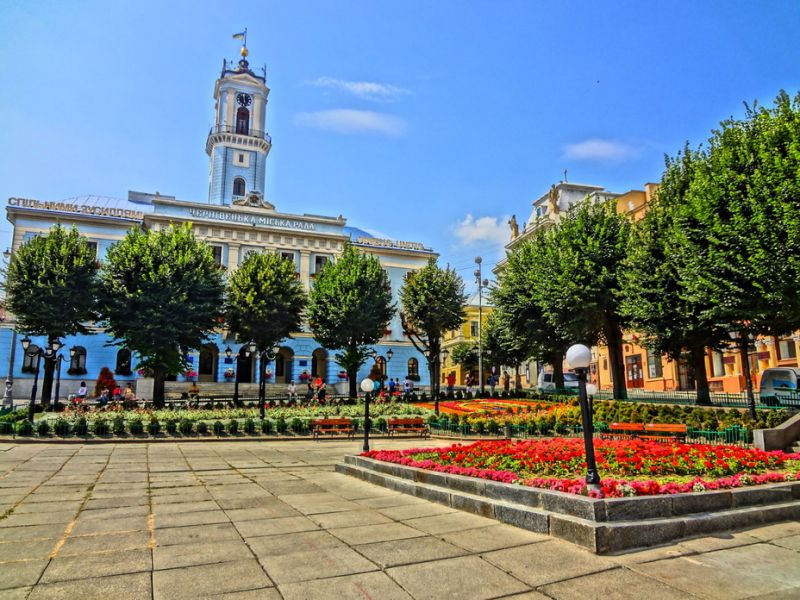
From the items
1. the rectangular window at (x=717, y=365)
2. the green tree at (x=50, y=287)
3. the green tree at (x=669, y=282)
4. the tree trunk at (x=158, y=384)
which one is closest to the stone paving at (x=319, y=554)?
the green tree at (x=669, y=282)

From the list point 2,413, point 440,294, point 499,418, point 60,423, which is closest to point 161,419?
point 60,423

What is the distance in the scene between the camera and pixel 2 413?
883 inches

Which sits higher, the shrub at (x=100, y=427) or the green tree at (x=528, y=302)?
the green tree at (x=528, y=302)

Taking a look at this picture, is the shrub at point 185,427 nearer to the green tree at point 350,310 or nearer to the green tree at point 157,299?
the green tree at point 157,299

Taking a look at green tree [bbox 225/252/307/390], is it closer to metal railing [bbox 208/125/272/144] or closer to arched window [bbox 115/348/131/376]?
arched window [bbox 115/348/131/376]

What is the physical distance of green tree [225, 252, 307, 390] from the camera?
34.5 metres

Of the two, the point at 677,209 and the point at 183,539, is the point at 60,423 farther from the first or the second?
the point at 677,209

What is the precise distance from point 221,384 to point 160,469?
97.8 ft

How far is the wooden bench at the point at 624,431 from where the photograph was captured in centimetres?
1578

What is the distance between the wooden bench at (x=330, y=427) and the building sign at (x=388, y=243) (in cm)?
3003

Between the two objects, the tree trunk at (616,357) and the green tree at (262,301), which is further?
the green tree at (262,301)

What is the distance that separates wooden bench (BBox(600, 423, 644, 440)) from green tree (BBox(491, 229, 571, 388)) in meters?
13.1

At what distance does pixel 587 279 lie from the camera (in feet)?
88.7

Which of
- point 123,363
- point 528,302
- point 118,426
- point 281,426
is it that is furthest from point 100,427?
point 123,363
